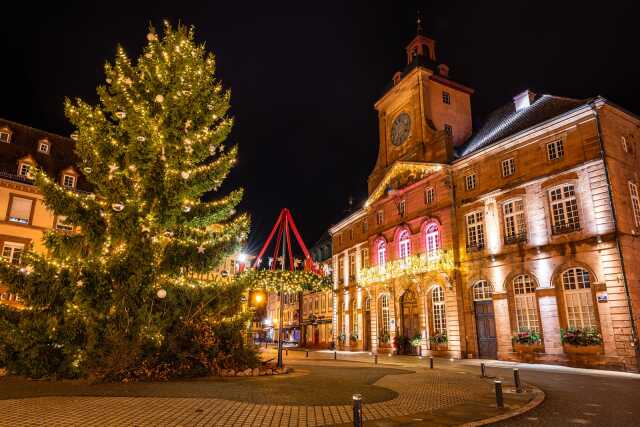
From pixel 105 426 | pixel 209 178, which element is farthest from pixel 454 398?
pixel 209 178

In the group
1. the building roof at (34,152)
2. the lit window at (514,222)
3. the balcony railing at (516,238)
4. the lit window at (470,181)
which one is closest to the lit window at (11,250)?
the building roof at (34,152)

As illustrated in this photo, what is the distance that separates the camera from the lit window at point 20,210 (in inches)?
1155

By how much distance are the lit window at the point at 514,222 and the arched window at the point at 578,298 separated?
10.5 ft

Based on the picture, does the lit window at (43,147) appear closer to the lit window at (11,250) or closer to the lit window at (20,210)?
the lit window at (20,210)

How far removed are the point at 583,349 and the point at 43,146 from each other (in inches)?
1548

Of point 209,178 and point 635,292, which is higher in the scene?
point 209,178

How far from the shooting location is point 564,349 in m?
19.8

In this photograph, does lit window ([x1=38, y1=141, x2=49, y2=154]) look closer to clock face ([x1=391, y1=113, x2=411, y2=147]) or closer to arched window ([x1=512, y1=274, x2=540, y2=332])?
clock face ([x1=391, y1=113, x2=411, y2=147])

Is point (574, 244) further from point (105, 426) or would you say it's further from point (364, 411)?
point (105, 426)

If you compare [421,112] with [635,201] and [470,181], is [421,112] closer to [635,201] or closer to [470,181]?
[470,181]

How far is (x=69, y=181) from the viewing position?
3288 centimetres

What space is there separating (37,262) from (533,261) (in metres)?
22.1

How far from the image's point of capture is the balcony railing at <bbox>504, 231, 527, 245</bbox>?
22.8 m

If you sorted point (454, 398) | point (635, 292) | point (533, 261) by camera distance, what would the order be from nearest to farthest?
point (454, 398) < point (635, 292) < point (533, 261)
